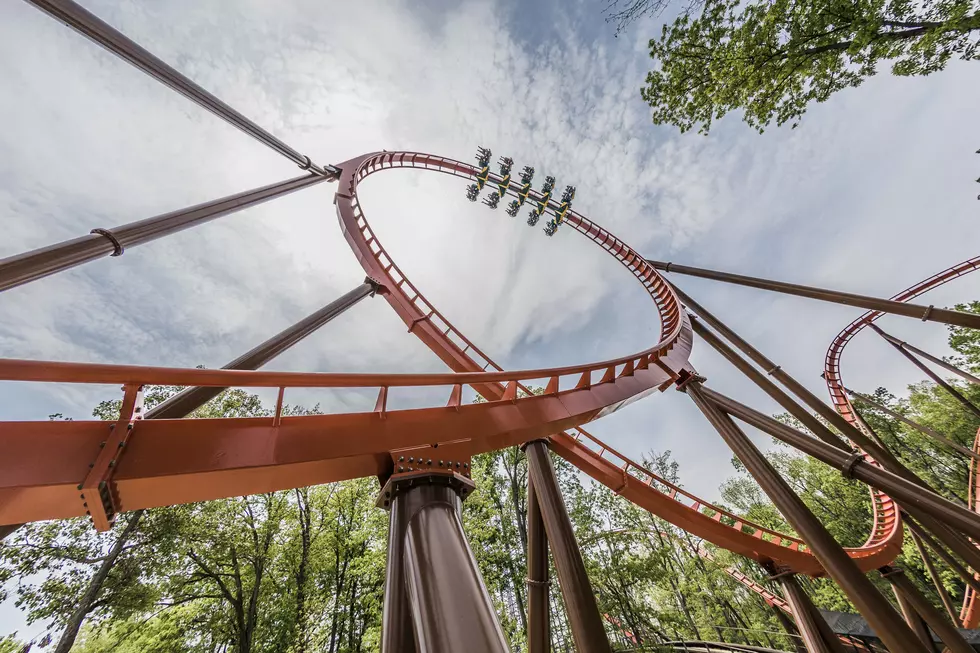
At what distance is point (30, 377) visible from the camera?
1.41m

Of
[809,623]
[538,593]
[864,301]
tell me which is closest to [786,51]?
[864,301]

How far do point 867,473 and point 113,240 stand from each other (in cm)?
744

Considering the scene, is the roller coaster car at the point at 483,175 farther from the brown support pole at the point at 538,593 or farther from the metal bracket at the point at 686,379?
the brown support pole at the point at 538,593

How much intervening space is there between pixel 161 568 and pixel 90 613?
1114mm

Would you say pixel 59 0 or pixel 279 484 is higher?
pixel 59 0

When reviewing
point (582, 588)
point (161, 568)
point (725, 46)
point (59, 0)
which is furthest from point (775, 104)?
point (161, 568)

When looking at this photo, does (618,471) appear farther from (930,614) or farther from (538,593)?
(930,614)

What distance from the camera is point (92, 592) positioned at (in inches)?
282

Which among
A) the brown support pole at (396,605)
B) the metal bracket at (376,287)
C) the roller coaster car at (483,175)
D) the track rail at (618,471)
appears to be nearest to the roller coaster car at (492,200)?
the roller coaster car at (483,175)

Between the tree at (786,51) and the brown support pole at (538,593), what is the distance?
5.52m

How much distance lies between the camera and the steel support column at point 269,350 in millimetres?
2672

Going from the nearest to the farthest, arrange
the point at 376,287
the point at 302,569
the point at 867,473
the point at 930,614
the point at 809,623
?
the point at 867,473, the point at 809,623, the point at 930,614, the point at 376,287, the point at 302,569

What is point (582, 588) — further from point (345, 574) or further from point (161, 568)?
point (345, 574)

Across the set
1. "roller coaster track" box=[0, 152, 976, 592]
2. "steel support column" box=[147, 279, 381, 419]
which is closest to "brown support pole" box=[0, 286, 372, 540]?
"steel support column" box=[147, 279, 381, 419]
